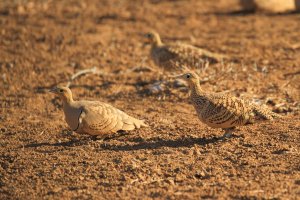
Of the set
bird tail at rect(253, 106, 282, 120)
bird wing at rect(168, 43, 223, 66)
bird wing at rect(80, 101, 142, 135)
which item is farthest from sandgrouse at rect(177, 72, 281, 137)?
bird wing at rect(168, 43, 223, 66)

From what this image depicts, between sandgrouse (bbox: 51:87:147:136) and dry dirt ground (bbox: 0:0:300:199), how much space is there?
19 cm

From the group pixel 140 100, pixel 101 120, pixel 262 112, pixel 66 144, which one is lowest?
pixel 66 144

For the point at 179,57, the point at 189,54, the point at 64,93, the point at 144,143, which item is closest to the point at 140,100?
the point at 179,57

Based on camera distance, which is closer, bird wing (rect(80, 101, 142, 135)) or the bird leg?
bird wing (rect(80, 101, 142, 135))

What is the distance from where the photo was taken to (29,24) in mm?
15273

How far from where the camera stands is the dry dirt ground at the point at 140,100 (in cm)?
670

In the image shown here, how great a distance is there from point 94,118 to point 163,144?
0.94m

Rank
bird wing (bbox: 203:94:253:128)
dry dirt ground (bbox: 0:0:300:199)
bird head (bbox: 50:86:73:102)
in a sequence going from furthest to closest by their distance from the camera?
bird head (bbox: 50:86:73:102), bird wing (bbox: 203:94:253:128), dry dirt ground (bbox: 0:0:300:199)

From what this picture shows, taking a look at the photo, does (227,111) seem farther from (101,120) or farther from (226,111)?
(101,120)

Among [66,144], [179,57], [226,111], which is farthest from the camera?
[179,57]

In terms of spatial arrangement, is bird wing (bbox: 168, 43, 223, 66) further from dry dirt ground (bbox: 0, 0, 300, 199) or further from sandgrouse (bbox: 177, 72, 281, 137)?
sandgrouse (bbox: 177, 72, 281, 137)

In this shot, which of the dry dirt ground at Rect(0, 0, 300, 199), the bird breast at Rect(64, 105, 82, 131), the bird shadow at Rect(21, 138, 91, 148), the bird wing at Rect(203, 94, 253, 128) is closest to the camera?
the dry dirt ground at Rect(0, 0, 300, 199)

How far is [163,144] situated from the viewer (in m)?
7.76

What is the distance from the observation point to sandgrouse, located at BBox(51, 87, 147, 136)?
25.4 feet
